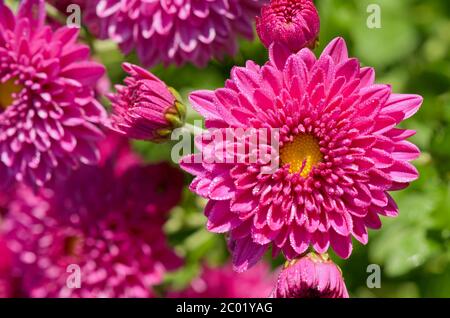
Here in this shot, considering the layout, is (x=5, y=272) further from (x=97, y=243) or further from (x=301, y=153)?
(x=301, y=153)

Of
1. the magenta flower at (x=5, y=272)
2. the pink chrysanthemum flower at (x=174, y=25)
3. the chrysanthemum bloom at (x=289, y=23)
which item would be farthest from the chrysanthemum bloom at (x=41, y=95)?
the magenta flower at (x=5, y=272)

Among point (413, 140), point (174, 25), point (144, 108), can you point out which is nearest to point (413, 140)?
point (413, 140)

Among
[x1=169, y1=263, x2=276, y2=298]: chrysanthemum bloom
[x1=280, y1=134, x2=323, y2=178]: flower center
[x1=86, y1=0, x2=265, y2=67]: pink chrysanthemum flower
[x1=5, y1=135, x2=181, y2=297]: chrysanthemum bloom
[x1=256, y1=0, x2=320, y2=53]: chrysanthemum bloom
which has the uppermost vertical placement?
[x1=86, y1=0, x2=265, y2=67]: pink chrysanthemum flower

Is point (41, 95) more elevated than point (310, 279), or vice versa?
point (41, 95)

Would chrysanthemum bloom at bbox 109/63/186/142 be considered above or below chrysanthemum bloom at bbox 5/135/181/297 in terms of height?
above

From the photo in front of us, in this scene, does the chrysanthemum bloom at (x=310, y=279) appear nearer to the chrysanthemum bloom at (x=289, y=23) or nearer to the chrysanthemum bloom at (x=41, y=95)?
the chrysanthemum bloom at (x=289, y=23)

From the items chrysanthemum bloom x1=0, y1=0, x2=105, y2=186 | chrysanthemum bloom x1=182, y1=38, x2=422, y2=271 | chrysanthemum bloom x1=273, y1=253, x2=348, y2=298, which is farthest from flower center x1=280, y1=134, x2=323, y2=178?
chrysanthemum bloom x1=0, y1=0, x2=105, y2=186

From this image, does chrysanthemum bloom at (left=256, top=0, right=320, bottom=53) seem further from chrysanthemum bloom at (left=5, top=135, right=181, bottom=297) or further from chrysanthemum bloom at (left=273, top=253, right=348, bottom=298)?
chrysanthemum bloom at (left=5, top=135, right=181, bottom=297)
